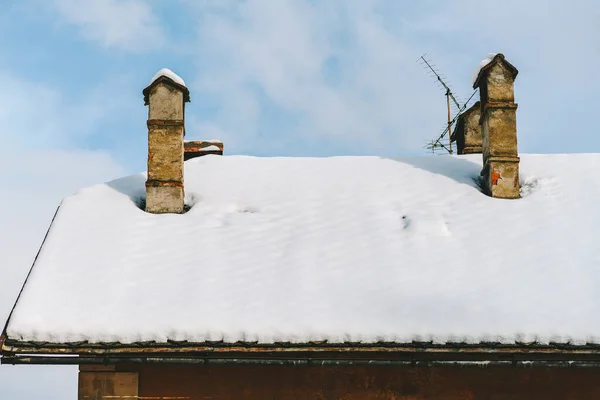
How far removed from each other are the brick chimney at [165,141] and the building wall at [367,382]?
2635 mm

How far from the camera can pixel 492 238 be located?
29.0ft

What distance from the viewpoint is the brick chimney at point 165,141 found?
9.51 m

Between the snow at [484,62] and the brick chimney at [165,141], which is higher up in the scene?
the snow at [484,62]

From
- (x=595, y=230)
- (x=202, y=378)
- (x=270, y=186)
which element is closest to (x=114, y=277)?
(x=202, y=378)

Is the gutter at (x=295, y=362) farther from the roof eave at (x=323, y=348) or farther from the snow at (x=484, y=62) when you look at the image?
the snow at (x=484, y=62)

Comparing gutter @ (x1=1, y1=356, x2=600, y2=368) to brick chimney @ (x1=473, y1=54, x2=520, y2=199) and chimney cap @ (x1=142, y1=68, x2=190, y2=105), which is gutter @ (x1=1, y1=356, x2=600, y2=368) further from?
chimney cap @ (x1=142, y1=68, x2=190, y2=105)

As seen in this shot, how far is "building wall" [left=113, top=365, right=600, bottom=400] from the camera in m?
7.40

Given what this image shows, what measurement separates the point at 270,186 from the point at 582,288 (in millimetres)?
4158

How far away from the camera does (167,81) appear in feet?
32.3

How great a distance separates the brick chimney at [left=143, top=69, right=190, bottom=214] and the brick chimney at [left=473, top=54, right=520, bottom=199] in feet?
12.5

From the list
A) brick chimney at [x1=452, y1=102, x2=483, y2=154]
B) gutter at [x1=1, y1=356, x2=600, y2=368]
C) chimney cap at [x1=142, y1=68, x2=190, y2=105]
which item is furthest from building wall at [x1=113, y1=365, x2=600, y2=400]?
brick chimney at [x1=452, y1=102, x2=483, y2=154]

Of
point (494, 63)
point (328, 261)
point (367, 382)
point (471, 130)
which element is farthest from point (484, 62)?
point (367, 382)

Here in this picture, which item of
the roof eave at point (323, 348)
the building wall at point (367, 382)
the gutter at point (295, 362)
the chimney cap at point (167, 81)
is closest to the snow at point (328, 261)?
the roof eave at point (323, 348)

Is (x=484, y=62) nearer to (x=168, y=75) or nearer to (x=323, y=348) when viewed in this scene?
(x=168, y=75)
